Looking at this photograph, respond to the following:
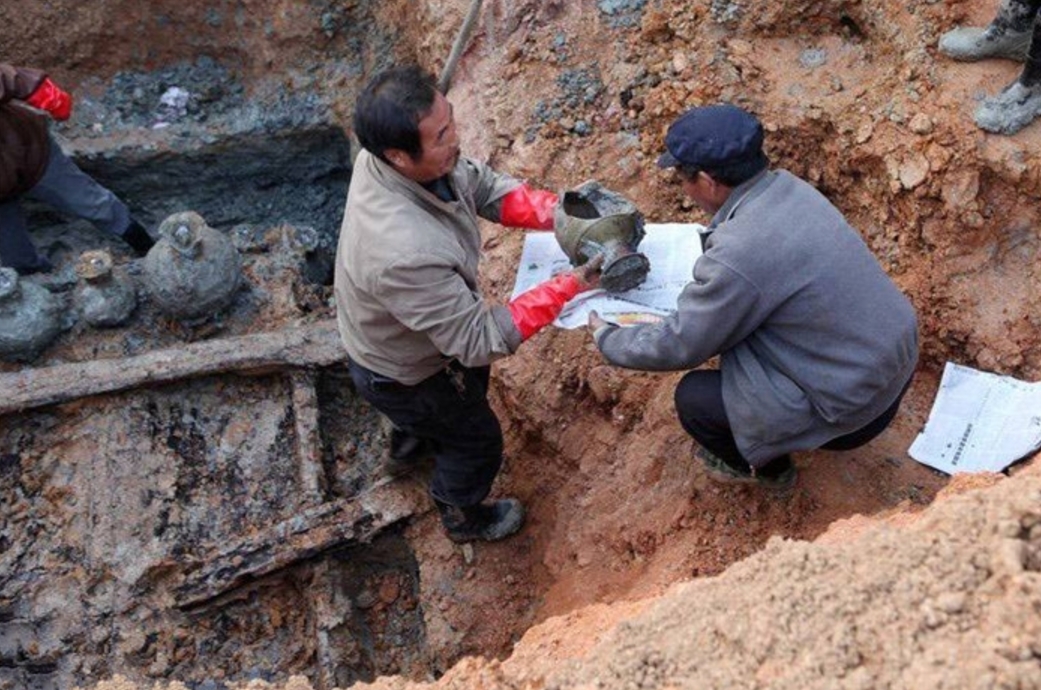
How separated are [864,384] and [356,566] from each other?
2130mm

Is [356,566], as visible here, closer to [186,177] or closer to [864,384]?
[864,384]

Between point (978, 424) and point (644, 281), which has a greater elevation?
point (644, 281)

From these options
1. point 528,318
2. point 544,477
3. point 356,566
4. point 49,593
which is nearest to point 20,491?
point 49,593

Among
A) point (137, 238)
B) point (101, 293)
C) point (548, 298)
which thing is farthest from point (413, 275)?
point (137, 238)

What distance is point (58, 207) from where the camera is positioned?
4707 mm

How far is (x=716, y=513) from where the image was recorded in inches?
120

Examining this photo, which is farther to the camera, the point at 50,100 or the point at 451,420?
the point at 50,100

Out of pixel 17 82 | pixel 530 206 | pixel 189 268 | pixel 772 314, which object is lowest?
pixel 189 268

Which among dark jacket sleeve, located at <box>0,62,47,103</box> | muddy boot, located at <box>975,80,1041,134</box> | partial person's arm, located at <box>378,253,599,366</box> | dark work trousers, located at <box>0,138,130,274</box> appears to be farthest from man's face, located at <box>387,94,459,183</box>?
dark work trousers, located at <box>0,138,130,274</box>

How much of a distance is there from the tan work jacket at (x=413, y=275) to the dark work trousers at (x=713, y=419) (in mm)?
607

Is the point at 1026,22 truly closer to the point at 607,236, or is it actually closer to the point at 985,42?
the point at 985,42

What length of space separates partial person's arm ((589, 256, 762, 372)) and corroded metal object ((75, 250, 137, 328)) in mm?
2757

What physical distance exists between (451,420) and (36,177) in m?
2.65

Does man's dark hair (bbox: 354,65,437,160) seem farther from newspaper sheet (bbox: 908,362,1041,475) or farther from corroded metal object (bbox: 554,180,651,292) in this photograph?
newspaper sheet (bbox: 908,362,1041,475)
